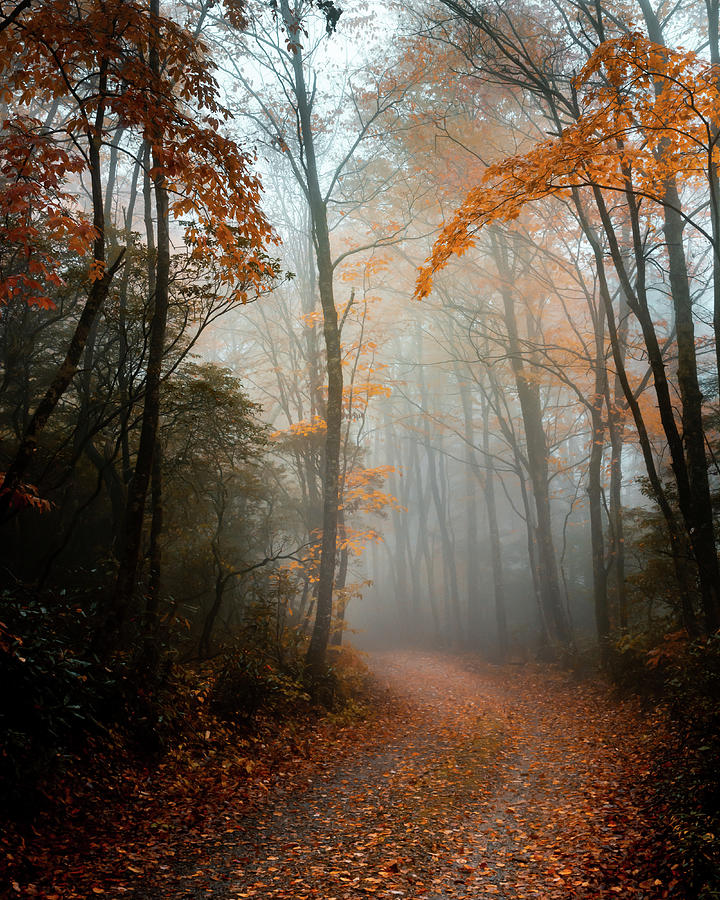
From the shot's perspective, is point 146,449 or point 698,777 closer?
point 698,777

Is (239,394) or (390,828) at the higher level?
(239,394)

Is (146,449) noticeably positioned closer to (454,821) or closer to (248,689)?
(248,689)

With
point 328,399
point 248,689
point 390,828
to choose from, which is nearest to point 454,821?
point 390,828

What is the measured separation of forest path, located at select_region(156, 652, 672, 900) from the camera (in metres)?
3.38

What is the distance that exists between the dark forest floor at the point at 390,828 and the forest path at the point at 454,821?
0.05 feet

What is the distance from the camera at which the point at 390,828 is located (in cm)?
431

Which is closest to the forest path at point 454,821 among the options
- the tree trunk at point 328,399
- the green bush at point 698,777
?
the green bush at point 698,777

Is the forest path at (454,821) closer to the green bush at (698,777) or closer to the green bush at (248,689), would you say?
the green bush at (698,777)

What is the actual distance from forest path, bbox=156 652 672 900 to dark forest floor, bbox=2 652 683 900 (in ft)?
0.05

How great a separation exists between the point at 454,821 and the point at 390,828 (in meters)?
0.56

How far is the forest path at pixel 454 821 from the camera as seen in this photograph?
11.1 feet

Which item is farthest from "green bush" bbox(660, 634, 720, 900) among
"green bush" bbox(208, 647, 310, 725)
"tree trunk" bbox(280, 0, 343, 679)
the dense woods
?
"tree trunk" bbox(280, 0, 343, 679)

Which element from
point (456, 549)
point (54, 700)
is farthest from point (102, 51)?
point (456, 549)

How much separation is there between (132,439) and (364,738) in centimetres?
575
